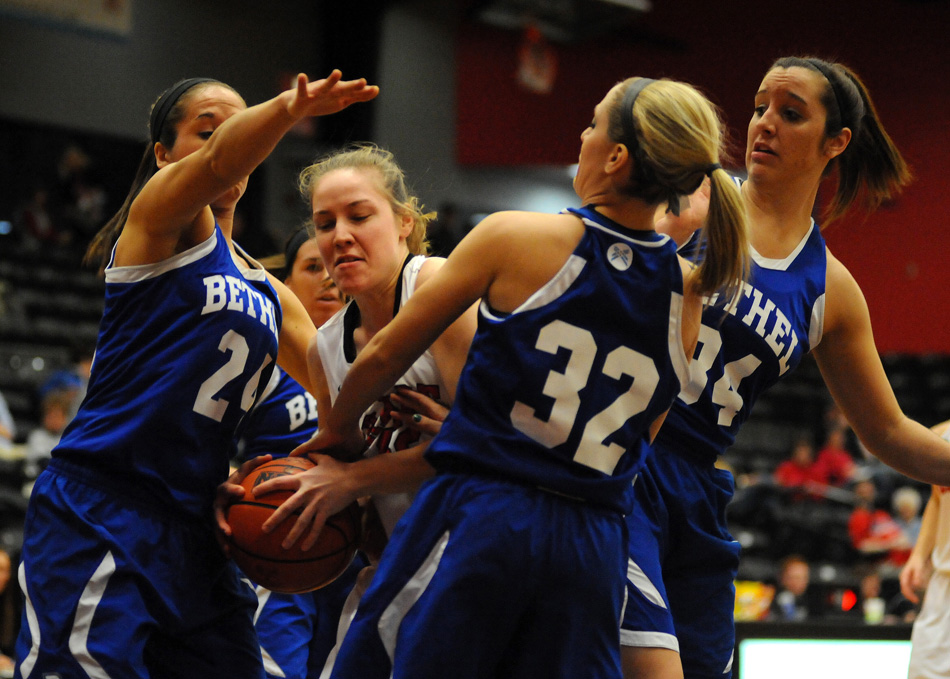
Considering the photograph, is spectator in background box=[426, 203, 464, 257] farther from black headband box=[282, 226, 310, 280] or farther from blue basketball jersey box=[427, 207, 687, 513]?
blue basketball jersey box=[427, 207, 687, 513]

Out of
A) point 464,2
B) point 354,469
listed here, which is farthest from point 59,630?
point 464,2

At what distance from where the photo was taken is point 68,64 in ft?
46.5

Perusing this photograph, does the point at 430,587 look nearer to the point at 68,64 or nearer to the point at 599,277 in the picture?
the point at 599,277

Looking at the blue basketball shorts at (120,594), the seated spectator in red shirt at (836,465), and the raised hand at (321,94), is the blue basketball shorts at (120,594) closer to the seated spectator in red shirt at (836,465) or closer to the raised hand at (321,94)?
the raised hand at (321,94)

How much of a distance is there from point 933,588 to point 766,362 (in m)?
2.36

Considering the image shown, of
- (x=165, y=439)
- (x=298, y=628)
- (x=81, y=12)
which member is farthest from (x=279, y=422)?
(x=81, y=12)

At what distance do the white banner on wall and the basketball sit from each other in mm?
10980

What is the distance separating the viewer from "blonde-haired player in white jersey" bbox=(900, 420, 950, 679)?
14.5 feet

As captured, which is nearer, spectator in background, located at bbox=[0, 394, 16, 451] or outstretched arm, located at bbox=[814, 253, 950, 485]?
outstretched arm, located at bbox=[814, 253, 950, 485]

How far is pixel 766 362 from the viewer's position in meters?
2.93

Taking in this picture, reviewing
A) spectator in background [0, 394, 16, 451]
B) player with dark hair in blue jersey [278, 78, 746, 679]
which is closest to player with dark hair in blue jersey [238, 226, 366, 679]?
player with dark hair in blue jersey [278, 78, 746, 679]

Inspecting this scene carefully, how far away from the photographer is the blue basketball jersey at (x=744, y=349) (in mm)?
2871

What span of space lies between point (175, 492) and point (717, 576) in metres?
1.50

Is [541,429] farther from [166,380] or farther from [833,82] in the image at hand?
[833,82]
